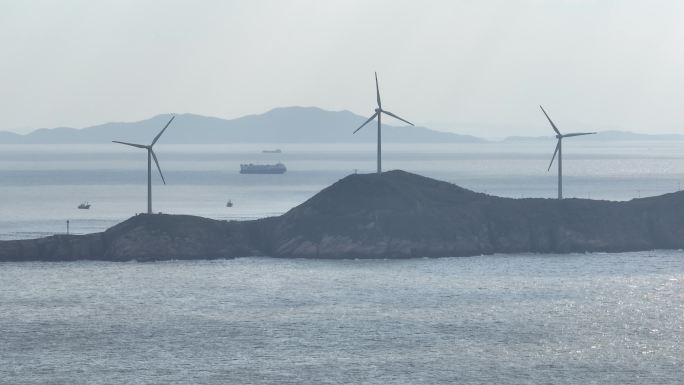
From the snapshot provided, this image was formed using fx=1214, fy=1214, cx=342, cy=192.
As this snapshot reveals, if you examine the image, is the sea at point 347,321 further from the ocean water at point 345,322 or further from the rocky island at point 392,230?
the rocky island at point 392,230

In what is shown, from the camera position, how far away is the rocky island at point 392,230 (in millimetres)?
136625

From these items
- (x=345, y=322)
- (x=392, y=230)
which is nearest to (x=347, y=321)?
(x=345, y=322)

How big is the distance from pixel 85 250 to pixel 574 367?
7274 centimetres

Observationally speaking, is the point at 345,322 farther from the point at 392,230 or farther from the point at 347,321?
the point at 392,230

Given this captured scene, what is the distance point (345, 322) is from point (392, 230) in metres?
46.1

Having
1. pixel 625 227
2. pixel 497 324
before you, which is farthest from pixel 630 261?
pixel 497 324

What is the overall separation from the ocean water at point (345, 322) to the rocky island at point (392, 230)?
14.1 ft

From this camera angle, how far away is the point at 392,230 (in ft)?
459

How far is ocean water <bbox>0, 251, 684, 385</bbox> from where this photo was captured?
7725cm

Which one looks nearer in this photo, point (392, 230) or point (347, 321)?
point (347, 321)

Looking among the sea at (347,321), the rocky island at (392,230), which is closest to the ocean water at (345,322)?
the sea at (347,321)

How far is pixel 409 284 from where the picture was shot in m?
115

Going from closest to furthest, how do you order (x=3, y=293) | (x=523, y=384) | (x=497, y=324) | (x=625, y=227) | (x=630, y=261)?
(x=523, y=384) → (x=497, y=324) → (x=3, y=293) → (x=630, y=261) → (x=625, y=227)

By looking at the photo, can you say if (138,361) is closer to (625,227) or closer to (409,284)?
(409,284)
